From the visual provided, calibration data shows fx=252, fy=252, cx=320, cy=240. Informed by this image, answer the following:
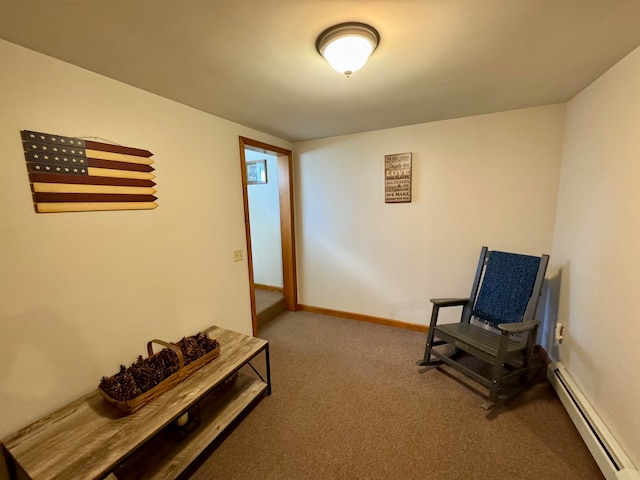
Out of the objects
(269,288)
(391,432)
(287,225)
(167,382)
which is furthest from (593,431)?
(269,288)

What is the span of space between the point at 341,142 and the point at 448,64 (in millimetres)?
1597

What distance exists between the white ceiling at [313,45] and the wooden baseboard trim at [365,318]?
2.24 meters

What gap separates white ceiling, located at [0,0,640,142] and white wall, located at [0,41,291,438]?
18 cm

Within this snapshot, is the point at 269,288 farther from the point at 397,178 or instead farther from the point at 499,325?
the point at 499,325

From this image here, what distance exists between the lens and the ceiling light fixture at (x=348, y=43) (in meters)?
1.10

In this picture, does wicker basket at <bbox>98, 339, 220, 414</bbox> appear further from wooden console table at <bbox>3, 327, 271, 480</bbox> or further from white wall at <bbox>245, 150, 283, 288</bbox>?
white wall at <bbox>245, 150, 283, 288</bbox>

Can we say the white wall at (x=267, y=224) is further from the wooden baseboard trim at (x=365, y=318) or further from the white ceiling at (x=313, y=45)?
the white ceiling at (x=313, y=45)

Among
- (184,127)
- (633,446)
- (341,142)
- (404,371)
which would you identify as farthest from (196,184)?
(633,446)

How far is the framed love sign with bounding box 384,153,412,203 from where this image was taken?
265cm

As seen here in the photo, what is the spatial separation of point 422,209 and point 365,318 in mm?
1461

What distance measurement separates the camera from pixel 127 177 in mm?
1573

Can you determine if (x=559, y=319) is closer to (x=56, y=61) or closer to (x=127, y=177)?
(x=127, y=177)

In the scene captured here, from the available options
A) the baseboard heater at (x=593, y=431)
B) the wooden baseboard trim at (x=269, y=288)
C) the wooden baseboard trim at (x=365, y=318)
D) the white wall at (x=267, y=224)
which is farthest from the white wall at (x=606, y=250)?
the wooden baseboard trim at (x=269, y=288)

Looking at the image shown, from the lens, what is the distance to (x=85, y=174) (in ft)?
4.54
